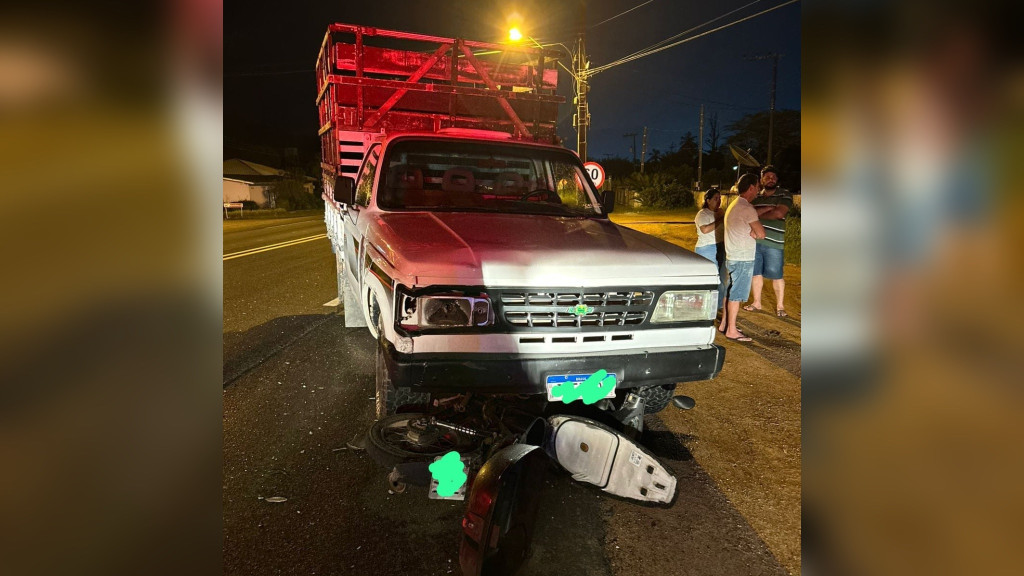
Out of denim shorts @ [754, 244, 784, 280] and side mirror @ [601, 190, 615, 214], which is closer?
side mirror @ [601, 190, 615, 214]

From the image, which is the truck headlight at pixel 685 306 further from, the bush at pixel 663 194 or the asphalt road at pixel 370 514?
the bush at pixel 663 194

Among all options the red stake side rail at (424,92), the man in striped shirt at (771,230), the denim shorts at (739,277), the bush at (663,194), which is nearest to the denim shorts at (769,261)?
the man in striped shirt at (771,230)

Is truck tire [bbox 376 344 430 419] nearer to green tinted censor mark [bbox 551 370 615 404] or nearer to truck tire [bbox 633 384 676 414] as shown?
green tinted censor mark [bbox 551 370 615 404]

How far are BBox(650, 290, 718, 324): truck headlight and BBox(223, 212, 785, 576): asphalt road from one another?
87cm

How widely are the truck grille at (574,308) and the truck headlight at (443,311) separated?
0.12 m

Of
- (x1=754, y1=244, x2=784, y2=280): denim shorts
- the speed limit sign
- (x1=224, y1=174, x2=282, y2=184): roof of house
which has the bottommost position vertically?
(x1=754, y1=244, x2=784, y2=280): denim shorts

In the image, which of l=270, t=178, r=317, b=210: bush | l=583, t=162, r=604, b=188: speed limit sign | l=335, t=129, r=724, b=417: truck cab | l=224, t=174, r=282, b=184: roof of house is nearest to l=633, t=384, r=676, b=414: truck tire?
l=335, t=129, r=724, b=417: truck cab

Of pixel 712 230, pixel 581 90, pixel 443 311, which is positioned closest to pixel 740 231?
pixel 712 230

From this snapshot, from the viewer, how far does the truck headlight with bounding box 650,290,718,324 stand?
338cm

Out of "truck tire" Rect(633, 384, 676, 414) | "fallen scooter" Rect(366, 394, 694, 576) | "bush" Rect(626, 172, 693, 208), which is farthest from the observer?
"bush" Rect(626, 172, 693, 208)

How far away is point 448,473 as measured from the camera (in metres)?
2.91

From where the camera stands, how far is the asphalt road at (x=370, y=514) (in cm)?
248

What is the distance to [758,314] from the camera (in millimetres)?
7867
